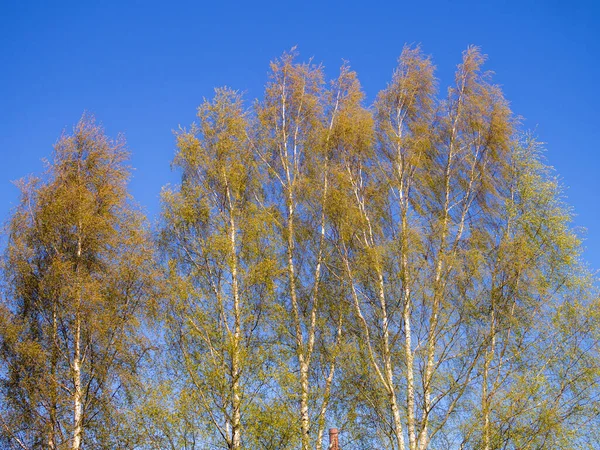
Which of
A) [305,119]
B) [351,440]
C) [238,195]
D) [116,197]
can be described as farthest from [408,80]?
[351,440]

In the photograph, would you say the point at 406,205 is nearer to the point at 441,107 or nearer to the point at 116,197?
the point at 441,107

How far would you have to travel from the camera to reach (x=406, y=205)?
17609 millimetres

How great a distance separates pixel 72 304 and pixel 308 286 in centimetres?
581

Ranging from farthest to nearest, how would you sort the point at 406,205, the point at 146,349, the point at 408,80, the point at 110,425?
the point at 408,80 → the point at 406,205 → the point at 146,349 → the point at 110,425

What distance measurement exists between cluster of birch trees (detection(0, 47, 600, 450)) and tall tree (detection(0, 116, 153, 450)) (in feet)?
0.16

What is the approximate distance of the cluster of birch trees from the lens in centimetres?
1519

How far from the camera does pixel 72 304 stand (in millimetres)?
15953

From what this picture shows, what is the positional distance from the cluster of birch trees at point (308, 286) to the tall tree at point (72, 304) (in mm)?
50

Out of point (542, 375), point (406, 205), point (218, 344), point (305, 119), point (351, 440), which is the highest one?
point (305, 119)

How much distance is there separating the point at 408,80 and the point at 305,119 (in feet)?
10.2

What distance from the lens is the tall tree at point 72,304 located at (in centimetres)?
1536

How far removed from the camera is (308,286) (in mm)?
17922

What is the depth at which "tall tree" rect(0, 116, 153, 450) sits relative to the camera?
50.4 ft

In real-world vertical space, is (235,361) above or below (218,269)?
below
